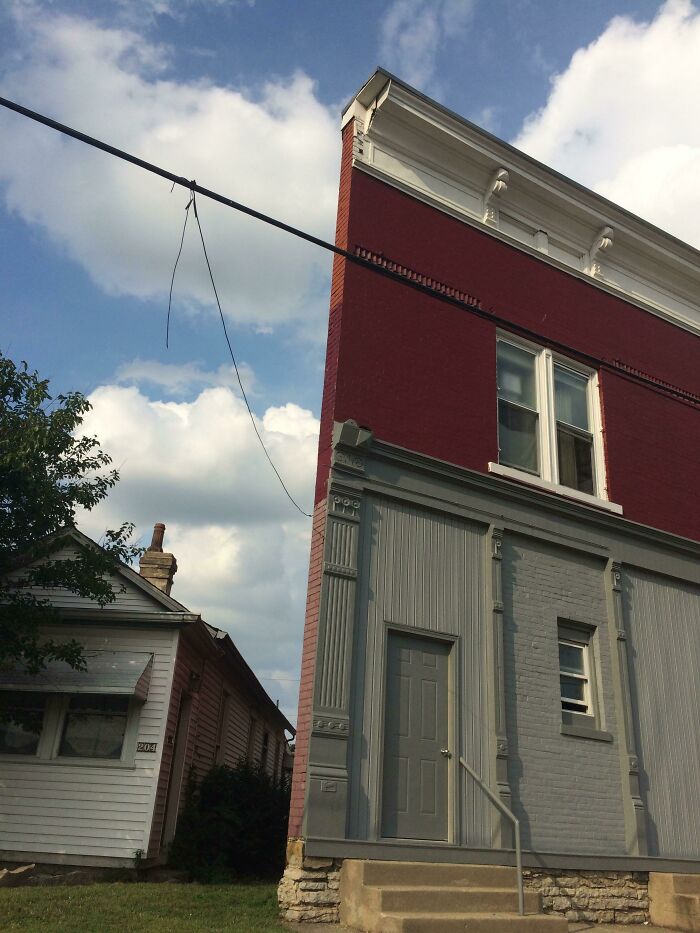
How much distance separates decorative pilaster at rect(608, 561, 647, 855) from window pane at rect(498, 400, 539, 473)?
194 centimetres

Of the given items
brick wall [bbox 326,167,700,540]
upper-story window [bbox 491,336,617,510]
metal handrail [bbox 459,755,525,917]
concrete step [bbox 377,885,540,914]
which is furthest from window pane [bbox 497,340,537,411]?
concrete step [bbox 377,885,540,914]

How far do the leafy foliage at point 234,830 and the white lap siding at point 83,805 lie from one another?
73cm

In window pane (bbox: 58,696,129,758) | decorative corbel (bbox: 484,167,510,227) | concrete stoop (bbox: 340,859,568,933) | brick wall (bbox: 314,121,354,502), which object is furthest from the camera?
decorative corbel (bbox: 484,167,510,227)

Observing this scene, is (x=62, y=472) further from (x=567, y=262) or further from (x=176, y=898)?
(x=567, y=262)

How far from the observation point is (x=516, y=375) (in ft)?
41.7

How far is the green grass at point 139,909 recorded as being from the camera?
7289mm

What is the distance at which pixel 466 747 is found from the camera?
31.0 feet

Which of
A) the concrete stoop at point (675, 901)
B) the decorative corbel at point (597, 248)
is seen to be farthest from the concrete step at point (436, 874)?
the decorative corbel at point (597, 248)

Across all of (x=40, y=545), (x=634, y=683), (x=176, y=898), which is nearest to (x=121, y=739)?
(x=40, y=545)

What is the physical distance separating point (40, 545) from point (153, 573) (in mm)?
3727

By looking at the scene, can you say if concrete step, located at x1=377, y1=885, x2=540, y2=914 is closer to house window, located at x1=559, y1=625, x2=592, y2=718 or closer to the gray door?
the gray door

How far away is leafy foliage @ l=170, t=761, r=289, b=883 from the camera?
11750mm

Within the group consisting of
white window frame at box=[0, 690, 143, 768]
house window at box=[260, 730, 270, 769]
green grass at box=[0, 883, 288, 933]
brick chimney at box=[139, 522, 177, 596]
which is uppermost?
brick chimney at box=[139, 522, 177, 596]

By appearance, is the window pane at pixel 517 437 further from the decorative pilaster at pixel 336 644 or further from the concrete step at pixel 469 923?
the concrete step at pixel 469 923
